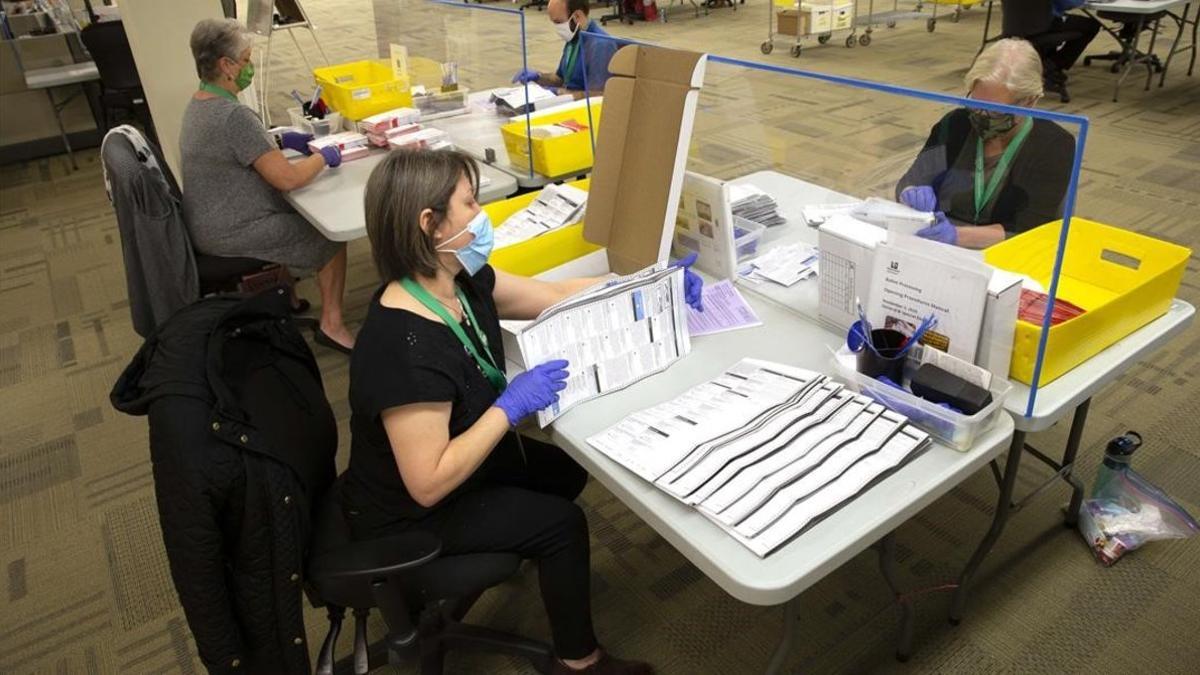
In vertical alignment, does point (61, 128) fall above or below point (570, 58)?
below

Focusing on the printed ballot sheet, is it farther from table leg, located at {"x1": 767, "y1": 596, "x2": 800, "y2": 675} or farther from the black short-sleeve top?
table leg, located at {"x1": 767, "y1": 596, "x2": 800, "y2": 675}

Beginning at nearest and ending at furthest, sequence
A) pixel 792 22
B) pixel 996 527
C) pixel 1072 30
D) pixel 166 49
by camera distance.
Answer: pixel 996 527 → pixel 166 49 → pixel 1072 30 → pixel 792 22

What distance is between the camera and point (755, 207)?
88.4 inches

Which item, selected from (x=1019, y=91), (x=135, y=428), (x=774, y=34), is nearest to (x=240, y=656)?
(x=135, y=428)

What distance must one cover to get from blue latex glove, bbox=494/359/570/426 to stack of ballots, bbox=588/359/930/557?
0.38 ft

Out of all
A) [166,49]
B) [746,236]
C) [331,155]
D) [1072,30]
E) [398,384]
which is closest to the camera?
[398,384]

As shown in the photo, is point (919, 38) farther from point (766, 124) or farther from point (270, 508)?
point (270, 508)

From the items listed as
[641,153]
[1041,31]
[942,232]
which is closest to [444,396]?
[641,153]

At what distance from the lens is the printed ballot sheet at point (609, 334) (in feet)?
4.93

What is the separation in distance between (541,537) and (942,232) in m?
Answer: 1.13

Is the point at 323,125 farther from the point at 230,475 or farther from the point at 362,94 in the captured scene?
the point at 230,475

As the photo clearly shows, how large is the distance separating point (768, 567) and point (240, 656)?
0.91m

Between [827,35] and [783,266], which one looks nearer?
[783,266]

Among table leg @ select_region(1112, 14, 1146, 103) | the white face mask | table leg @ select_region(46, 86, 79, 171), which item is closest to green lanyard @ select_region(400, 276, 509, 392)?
the white face mask
